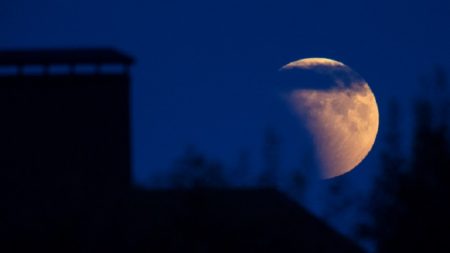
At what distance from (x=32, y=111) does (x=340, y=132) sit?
437 inches

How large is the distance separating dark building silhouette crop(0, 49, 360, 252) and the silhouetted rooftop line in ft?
0.10

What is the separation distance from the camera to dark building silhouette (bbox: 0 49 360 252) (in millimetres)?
14359

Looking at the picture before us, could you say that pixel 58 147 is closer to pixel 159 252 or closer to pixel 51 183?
pixel 51 183

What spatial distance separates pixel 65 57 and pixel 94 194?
4.61m

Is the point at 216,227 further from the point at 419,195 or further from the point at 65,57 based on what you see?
the point at 65,57

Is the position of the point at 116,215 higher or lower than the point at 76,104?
lower

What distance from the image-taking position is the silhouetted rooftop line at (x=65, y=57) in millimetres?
25891

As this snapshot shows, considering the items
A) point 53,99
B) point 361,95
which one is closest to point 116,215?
point 361,95

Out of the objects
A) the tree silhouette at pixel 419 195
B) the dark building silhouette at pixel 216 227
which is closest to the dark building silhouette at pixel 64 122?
the dark building silhouette at pixel 216 227

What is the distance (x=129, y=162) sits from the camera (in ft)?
87.0

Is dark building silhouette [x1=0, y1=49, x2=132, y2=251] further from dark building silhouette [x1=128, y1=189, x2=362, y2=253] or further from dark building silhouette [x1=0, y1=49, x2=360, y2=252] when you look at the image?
dark building silhouette [x1=128, y1=189, x2=362, y2=253]

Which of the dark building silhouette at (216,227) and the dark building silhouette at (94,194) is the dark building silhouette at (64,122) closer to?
the dark building silhouette at (94,194)

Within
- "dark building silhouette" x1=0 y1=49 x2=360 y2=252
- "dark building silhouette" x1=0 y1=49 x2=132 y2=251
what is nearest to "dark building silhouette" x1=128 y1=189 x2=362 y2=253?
"dark building silhouette" x1=0 y1=49 x2=360 y2=252

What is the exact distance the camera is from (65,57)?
26.0 m
